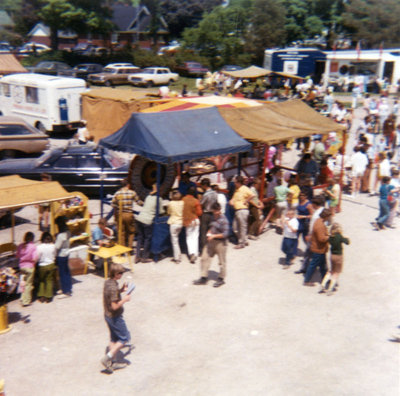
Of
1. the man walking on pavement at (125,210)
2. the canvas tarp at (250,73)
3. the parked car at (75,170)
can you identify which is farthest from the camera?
the canvas tarp at (250,73)

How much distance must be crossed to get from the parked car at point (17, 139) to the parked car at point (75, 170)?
348 centimetres

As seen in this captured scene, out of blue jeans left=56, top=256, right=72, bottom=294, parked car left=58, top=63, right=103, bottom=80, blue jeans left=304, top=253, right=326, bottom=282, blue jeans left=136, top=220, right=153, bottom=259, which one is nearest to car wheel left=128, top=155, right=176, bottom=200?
blue jeans left=136, top=220, right=153, bottom=259

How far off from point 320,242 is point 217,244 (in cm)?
199

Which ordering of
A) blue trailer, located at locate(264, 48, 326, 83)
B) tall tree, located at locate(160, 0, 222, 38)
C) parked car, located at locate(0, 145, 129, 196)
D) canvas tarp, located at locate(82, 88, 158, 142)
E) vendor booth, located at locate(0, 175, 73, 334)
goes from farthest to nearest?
tall tree, located at locate(160, 0, 222, 38) < blue trailer, located at locate(264, 48, 326, 83) < canvas tarp, located at locate(82, 88, 158, 142) < parked car, located at locate(0, 145, 129, 196) < vendor booth, located at locate(0, 175, 73, 334)

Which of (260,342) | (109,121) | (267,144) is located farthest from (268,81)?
(260,342)

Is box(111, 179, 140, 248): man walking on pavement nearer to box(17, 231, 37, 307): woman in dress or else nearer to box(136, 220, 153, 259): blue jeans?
box(136, 220, 153, 259): blue jeans

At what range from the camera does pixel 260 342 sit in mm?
8531

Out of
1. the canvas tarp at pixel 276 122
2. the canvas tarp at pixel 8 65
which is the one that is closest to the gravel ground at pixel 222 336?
the canvas tarp at pixel 276 122

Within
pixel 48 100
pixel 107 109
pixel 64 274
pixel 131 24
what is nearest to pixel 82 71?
pixel 48 100

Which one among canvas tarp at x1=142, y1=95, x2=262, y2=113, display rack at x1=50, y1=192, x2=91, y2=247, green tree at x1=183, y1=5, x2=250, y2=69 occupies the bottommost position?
display rack at x1=50, y1=192, x2=91, y2=247

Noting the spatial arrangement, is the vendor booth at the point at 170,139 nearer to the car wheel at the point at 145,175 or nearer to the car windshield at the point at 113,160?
the car wheel at the point at 145,175

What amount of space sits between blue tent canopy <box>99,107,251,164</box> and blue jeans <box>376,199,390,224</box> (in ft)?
12.9

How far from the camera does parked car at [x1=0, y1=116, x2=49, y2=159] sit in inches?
728

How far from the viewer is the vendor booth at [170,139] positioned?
11406 millimetres
